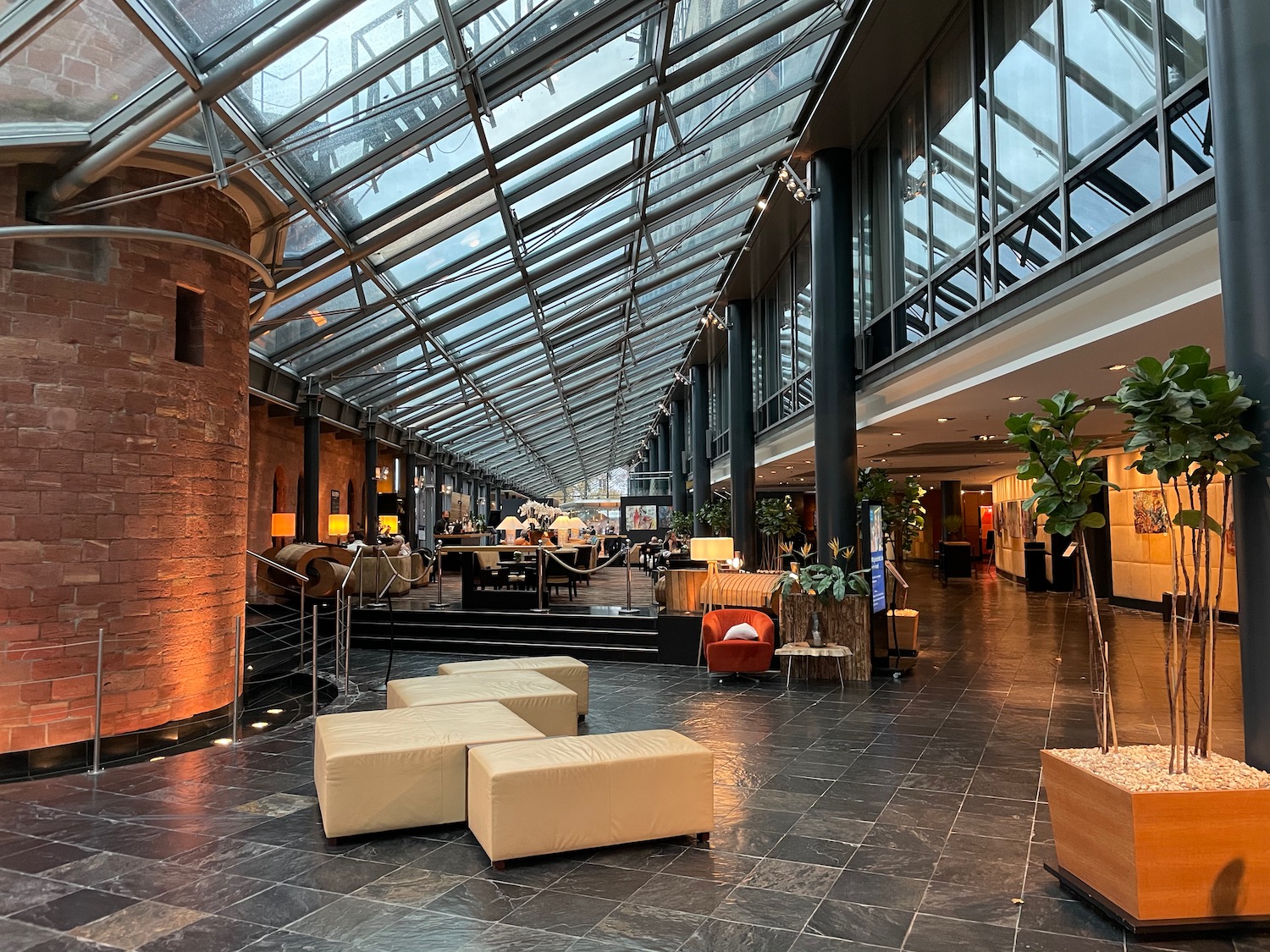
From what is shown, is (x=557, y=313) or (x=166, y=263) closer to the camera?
(x=166, y=263)

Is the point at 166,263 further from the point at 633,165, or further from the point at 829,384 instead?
the point at 829,384

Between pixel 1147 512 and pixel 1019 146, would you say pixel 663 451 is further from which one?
pixel 1019 146

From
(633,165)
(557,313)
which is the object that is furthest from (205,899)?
(557,313)

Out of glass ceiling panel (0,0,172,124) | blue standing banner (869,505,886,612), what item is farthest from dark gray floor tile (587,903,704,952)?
blue standing banner (869,505,886,612)

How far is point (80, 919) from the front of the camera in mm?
3178

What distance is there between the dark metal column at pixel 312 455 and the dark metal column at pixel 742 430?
761cm

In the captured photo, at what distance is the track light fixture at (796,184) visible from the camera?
31.3 feet

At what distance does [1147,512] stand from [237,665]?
13.3m

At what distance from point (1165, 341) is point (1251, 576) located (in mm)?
2793

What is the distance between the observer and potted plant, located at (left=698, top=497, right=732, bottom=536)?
19.2 meters

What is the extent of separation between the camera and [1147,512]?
13344mm

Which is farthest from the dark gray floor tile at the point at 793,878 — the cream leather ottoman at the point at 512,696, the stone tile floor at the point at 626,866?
the cream leather ottoman at the point at 512,696

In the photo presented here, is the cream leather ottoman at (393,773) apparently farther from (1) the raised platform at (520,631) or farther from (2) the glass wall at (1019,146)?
(1) the raised platform at (520,631)

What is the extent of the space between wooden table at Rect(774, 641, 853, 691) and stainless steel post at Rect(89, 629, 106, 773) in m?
5.61
